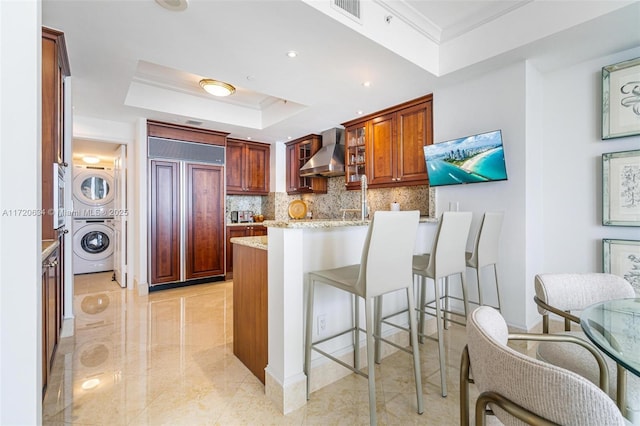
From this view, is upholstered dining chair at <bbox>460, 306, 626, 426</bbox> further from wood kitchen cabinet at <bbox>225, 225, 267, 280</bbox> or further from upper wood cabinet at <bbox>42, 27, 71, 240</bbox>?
wood kitchen cabinet at <bbox>225, 225, 267, 280</bbox>

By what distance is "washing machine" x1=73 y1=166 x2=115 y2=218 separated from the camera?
18.2ft

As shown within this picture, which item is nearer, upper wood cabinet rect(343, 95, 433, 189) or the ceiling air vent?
the ceiling air vent

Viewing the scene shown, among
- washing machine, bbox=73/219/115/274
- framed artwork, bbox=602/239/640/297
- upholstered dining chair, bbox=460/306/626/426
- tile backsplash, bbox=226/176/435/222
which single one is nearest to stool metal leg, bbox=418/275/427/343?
tile backsplash, bbox=226/176/435/222

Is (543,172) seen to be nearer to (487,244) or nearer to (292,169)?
(487,244)

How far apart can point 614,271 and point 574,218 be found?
1.68ft

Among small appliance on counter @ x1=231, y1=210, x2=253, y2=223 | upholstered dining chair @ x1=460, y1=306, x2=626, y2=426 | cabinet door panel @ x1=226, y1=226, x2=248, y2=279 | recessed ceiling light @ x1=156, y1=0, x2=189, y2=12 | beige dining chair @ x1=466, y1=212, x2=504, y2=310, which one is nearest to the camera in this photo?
upholstered dining chair @ x1=460, y1=306, x2=626, y2=426

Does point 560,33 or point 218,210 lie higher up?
point 560,33

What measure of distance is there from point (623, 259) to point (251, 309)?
9.68ft

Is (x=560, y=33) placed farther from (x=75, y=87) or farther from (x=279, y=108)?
(x=75, y=87)

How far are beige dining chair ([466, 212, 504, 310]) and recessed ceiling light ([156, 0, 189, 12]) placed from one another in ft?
8.64

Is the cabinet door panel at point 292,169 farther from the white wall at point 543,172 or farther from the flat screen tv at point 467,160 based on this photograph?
the white wall at point 543,172

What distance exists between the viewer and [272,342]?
182 cm
